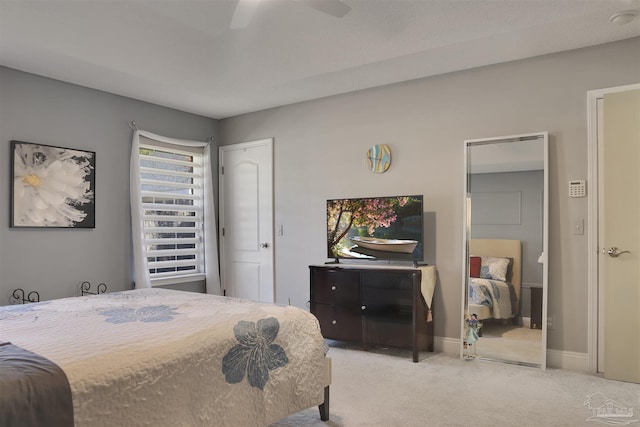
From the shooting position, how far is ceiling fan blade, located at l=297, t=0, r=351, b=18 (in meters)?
2.30

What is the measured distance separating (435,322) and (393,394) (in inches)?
49.8

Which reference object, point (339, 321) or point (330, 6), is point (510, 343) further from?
point (330, 6)

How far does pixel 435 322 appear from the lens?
4.15m

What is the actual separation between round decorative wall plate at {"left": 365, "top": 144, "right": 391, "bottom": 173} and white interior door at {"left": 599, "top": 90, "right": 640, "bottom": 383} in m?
1.77

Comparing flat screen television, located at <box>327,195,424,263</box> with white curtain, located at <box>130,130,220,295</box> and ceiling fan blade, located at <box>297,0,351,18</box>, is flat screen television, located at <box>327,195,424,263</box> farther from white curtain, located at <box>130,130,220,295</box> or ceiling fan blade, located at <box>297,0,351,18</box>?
ceiling fan blade, located at <box>297,0,351,18</box>

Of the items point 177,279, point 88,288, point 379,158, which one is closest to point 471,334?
point 379,158

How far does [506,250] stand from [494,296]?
1.30 feet

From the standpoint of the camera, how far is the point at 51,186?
4.02 m

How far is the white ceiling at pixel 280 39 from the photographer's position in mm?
2789

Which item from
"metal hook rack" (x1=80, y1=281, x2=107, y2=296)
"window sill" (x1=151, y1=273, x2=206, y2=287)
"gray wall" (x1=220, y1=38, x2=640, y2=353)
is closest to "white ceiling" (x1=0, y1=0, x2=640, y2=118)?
"gray wall" (x1=220, y1=38, x2=640, y2=353)

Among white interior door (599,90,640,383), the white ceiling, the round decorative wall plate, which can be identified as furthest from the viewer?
the round decorative wall plate

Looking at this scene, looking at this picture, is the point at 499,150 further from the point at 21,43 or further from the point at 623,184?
the point at 21,43

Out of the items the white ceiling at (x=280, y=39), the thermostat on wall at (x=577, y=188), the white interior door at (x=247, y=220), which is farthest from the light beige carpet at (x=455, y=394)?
the white ceiling at (x=280, y=39)

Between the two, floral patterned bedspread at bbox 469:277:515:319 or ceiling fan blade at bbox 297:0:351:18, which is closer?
ceiling fan blade at bbox 297:0:351:18
